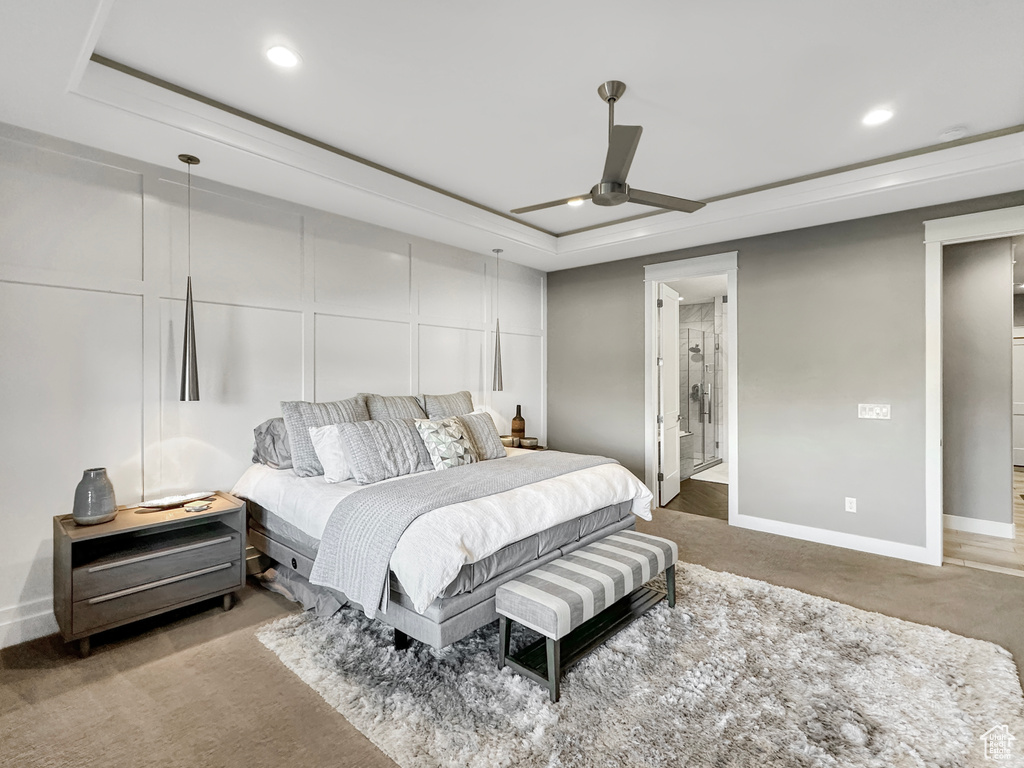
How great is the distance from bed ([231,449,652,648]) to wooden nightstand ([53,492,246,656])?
11.2 inches

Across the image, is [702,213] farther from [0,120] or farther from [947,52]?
[0,120]

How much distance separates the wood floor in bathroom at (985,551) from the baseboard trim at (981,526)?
5 cm

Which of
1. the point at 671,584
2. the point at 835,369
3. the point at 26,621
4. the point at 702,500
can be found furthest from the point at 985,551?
the point at 26,621

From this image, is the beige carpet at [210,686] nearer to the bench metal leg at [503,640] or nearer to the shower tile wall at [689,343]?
the bench metal leg at [503,640]

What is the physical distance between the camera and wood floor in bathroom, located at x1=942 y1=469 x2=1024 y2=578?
3.54 metres

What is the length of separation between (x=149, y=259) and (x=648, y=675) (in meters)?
3.45

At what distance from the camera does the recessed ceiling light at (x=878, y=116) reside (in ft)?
8.47

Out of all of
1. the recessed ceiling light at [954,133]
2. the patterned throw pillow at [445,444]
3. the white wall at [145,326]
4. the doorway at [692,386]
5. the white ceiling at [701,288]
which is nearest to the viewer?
the white wall at [145,326]

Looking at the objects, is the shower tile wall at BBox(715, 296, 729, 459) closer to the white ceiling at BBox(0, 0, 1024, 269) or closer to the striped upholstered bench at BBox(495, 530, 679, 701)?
the white ceiling at BBox(0, 0, 1024, 269)

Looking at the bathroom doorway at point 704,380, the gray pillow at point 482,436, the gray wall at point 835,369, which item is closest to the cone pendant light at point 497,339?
the gray pillow at point 482,436

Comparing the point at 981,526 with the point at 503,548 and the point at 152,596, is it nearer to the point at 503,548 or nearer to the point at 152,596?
the point at 503,548

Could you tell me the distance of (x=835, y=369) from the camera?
12.9 ft

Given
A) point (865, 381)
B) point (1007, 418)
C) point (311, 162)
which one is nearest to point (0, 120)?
point (311, 162)

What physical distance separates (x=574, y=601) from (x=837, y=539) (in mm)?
2964
